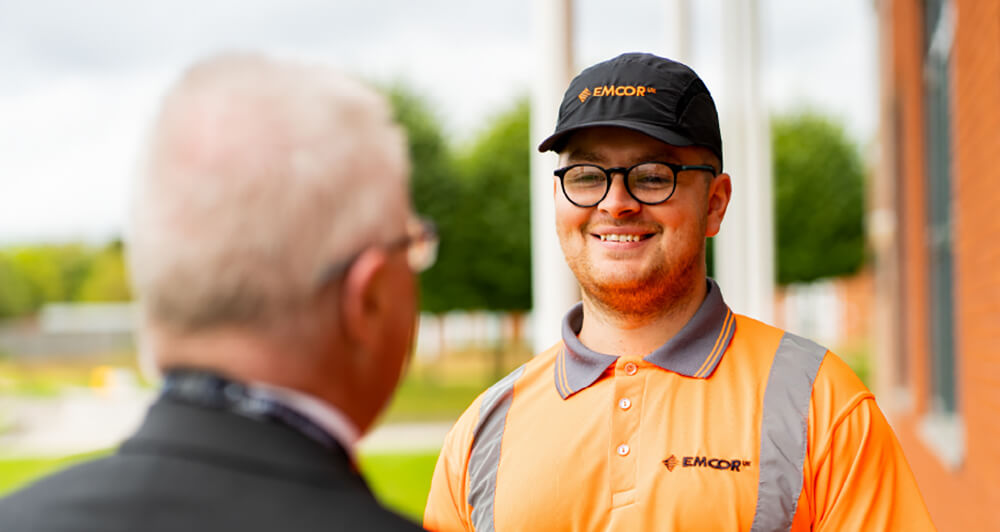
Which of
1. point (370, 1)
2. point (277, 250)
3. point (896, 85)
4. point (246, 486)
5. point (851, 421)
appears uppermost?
point (370, 1)

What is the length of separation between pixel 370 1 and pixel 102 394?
2444 centimetres

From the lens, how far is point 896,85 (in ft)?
28.2

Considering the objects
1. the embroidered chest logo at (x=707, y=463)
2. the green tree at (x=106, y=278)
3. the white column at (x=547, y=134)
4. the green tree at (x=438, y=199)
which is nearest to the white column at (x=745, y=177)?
the white column at (x=547, y=134)

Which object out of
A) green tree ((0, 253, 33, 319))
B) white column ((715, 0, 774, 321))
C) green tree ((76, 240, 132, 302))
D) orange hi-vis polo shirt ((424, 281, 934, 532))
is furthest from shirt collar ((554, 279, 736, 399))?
green tree ((0, 253, 33, 319))

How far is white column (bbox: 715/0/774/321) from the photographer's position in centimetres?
496

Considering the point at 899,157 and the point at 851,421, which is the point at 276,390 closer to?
the point at 851,421

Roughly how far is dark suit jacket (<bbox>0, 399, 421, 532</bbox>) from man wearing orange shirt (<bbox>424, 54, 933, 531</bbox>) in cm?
82

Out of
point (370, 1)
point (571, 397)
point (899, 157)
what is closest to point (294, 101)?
point (571, 397)

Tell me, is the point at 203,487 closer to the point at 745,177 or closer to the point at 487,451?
the point at 487,451

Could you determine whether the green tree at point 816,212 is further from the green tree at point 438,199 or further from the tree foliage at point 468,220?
the green tree at point 438,199

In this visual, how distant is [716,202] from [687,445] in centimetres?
46

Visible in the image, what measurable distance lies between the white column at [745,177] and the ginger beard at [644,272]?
332 centimetres

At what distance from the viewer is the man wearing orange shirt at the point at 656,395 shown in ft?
4.82

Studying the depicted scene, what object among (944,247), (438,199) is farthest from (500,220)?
(944,247)
